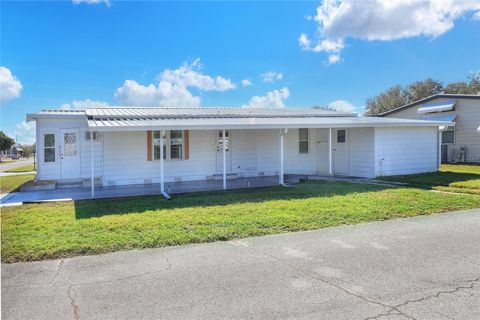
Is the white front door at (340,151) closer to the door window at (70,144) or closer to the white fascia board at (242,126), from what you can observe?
the white fascia board at (242,126)

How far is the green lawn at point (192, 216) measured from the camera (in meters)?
5.88

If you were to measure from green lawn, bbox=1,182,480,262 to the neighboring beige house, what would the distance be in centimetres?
1288

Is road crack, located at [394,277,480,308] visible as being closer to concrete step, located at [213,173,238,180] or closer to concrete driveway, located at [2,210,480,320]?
concrete driveway, located at [2,210,480,320]

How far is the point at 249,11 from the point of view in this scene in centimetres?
1605

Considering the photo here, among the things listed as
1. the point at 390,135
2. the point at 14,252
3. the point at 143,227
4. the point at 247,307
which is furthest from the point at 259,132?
the point at 247,307

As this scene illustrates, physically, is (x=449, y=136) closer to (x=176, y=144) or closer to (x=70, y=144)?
(x=176, y=144)

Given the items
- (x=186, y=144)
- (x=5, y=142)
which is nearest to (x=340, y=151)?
(x=186, y=144)

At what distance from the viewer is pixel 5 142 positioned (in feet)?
182

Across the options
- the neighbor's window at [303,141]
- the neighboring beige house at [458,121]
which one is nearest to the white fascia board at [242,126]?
the neighbor's window at [303,141]

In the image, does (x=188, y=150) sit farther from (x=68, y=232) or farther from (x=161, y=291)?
(x=161, y=291)

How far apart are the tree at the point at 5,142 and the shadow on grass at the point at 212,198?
54.4 meters

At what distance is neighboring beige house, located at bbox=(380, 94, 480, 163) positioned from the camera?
2038 centimetres

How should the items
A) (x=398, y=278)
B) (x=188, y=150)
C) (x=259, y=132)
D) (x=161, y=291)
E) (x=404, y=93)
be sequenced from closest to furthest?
(x=161, y=291)
(x=398, y=278)
(x=188, y=150)
(x=259, y=132)
(x=404, y=93)

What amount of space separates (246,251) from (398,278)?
2.13 m
